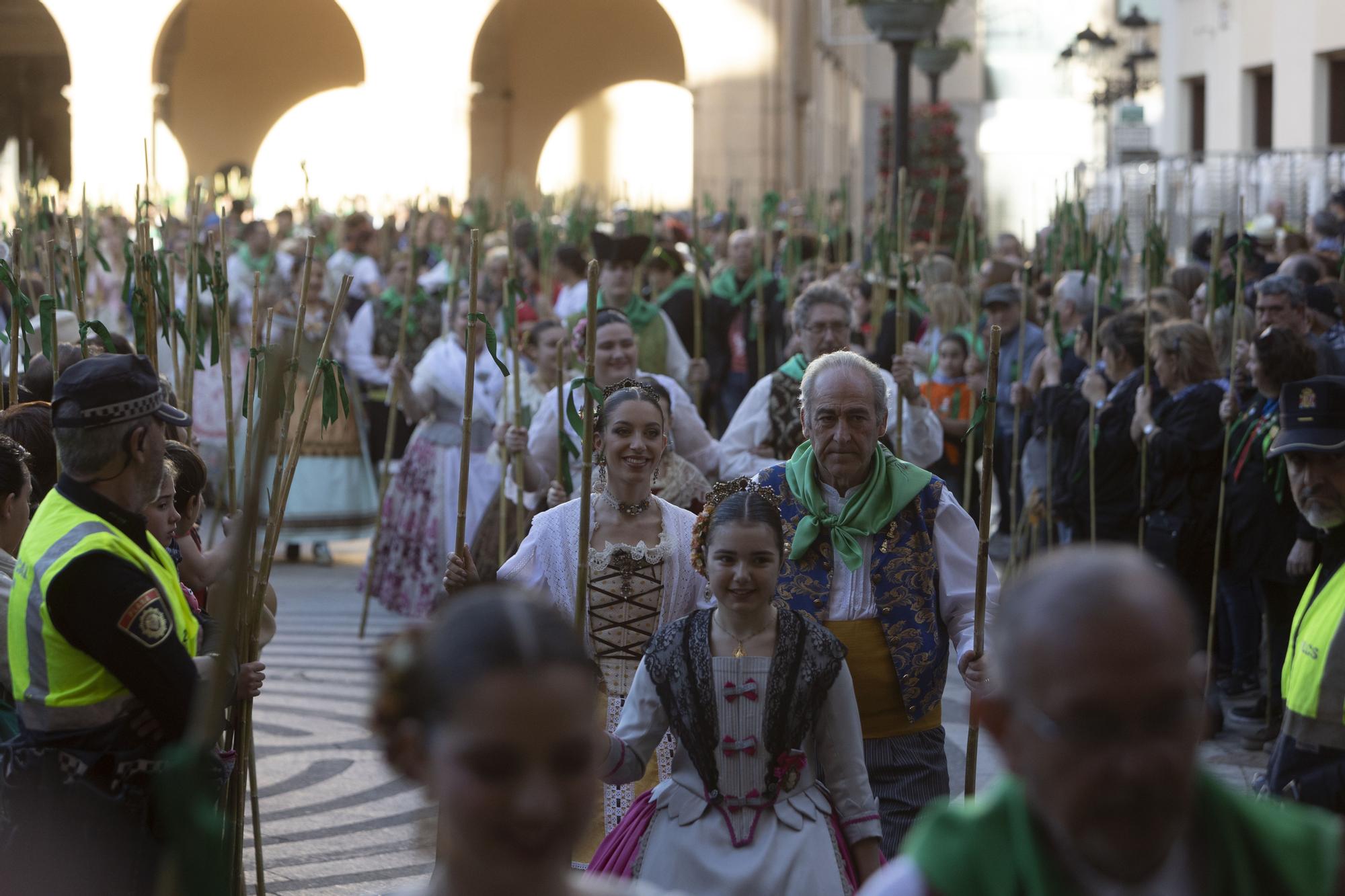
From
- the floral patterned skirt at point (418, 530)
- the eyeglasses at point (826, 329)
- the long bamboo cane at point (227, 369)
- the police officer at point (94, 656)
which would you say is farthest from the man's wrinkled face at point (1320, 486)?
the floral patterned skirt at point (418, 530)

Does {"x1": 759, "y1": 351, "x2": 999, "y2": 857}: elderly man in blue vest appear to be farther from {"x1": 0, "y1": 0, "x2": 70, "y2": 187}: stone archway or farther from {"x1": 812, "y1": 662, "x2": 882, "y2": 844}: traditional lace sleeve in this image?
{"x1": 0, "y1": 0, "x2": 70, "y2": 187}: stone archway

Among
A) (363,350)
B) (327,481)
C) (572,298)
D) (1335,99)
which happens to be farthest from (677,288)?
(1335,99)

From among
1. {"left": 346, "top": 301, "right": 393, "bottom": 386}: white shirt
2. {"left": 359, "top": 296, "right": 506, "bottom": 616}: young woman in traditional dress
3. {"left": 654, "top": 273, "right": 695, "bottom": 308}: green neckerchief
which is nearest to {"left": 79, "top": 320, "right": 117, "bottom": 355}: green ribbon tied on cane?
{"left": 359, "top": 296, "right": 506, "bottom": 616}: young woman in traditional dress

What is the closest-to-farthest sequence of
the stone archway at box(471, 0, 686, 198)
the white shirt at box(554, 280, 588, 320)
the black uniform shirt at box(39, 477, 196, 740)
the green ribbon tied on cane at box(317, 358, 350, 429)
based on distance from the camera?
the black uniform shirt at box(39, 477, 196, 740) < the green ribbon tied on cane at box(317, 358, 350, 429) < the white shirt at box(554, 280, 588, 320) < the stone archway at box(471, 0, 686, 198)

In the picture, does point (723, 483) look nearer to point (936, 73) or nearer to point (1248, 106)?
point (936, 73)

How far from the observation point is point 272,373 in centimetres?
191

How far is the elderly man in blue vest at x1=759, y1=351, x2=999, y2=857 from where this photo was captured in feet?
12.6

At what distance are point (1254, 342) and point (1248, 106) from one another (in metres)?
21.2

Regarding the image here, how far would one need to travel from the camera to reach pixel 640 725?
3.31 metres

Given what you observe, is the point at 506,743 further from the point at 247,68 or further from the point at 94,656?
the point at 247,68

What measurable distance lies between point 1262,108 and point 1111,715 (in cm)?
2603

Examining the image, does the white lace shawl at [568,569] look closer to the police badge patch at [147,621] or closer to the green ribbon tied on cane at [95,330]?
the green ribbon tied on cane at [95,330]

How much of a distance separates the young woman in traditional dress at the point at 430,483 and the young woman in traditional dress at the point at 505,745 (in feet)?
21.8

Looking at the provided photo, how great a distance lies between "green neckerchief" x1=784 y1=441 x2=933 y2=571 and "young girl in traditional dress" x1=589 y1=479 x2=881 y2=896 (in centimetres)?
49
